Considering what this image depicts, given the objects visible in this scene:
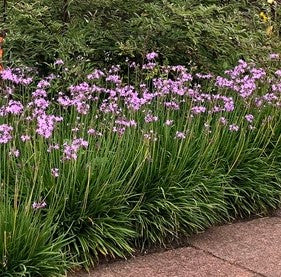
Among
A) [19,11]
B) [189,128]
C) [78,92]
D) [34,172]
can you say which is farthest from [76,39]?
[34,172]

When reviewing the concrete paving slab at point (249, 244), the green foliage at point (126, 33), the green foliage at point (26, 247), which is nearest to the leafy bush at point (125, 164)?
the green foliage at point (26, 247)

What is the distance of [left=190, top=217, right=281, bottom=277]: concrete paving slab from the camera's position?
4.20 meters

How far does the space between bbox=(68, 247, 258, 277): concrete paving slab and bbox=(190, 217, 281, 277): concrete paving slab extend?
0.35 feet

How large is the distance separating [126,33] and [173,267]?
253 cm

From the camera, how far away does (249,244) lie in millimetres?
4512

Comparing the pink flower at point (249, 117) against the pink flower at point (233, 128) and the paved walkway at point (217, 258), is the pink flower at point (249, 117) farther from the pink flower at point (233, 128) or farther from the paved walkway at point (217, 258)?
the paved walkway at point (217, 258)

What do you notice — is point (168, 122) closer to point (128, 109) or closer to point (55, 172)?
point (128, 109)

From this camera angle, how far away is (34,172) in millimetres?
3982

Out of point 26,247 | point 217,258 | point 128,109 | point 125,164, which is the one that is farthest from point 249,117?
point 26,247

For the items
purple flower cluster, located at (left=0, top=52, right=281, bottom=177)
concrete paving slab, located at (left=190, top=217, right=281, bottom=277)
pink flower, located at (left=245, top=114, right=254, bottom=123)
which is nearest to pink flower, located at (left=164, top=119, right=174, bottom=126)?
purple flower cluster, located at (left=0, top=52, right=281, bottom=177)

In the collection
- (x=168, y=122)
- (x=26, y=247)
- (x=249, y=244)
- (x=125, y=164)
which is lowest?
(x=249, y=244)

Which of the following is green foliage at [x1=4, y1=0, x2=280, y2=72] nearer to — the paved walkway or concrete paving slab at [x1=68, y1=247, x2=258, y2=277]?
the paved walkway

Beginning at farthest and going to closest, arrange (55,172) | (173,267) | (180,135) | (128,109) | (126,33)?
(126,33)
(128,109)
(180,135)
(173,267)
(55,172)

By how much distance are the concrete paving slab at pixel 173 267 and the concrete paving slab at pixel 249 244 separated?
0.11 m
